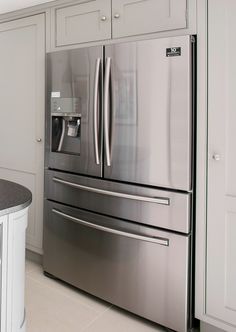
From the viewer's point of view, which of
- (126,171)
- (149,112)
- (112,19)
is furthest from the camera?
(112,19)

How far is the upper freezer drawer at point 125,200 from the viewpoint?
183 centimetres

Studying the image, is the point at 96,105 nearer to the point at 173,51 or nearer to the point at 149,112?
the point at 149,112

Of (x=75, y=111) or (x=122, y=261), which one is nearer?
(x=122, y=261)

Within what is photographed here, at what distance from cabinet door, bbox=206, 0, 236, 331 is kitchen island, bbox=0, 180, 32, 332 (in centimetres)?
101

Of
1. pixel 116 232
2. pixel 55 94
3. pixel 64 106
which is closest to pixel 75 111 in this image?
pixel 64 106

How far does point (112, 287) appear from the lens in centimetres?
212

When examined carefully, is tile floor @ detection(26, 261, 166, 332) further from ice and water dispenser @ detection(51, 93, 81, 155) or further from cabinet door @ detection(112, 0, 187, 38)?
cabinet door @ detection(112, 0, 187, 38)

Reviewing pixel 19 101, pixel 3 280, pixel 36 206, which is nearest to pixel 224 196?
pixel 3 280

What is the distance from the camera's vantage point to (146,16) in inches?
76.5

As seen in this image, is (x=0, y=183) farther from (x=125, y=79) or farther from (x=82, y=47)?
(x=82, y=47)

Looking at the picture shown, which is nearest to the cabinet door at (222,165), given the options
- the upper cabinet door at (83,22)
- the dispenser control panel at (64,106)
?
the upper cabinet door at (83,22)

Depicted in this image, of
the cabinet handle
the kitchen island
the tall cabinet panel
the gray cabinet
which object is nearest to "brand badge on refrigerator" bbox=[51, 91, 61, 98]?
the tall cabinet panel

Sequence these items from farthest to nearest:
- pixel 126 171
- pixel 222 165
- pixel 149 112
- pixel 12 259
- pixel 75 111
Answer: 1. pixel 75 111
2. pixel 126 171
3. pixel 149 112
4. pixel 222 165
5. pixel 12 259

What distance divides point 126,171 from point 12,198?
75cm
